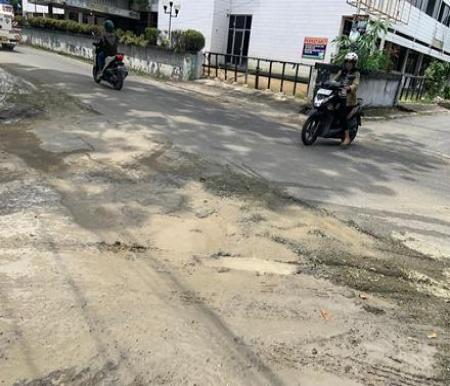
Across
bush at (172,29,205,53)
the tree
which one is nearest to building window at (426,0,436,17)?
bush at (172,29,205,53)

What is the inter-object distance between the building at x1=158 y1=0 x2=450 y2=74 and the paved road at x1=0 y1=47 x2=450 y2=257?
292 inches

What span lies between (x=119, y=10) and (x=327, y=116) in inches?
1090

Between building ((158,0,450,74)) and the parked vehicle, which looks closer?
building ((158,0,450,74))

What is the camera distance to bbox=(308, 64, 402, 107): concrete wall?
1370 centimetres

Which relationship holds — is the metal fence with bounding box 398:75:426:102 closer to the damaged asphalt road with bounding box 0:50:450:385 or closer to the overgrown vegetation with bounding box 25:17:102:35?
the overgrown vegetation with bounding box 25:17:102:35

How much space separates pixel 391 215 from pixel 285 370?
3255 millimetres

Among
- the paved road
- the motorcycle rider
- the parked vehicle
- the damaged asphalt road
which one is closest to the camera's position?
the damaged asphalt road

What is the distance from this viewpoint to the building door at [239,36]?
76.0ft

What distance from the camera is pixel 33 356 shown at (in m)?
2.64

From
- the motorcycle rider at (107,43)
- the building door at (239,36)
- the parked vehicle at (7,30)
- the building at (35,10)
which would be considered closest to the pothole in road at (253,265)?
the motorcycle rider at (107,43)

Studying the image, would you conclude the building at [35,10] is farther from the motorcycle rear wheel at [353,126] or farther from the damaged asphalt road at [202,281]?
the damaged asphalt road at [202,281]

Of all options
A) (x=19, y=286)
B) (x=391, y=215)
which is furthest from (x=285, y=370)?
(x=391, y=215)

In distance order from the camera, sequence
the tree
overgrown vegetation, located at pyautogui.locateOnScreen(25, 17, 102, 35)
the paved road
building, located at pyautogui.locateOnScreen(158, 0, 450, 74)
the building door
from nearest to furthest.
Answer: the paved road, building, located at pyautogui.locateOnScreen(158, 0, 450, 74), the building door, overgrown vegetation, located at pyautogui.locateOnScreen(25, 17, 102, 35), the tree

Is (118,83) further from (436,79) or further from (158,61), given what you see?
(436,79)
